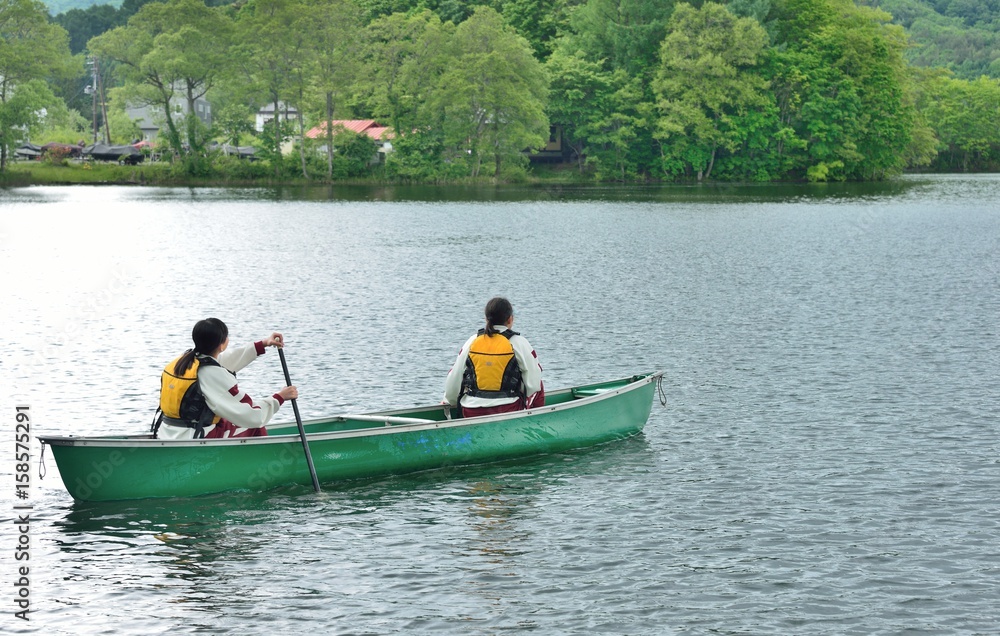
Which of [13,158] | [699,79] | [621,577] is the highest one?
[699,79]

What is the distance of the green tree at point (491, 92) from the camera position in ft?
298

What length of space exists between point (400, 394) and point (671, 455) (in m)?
5.31

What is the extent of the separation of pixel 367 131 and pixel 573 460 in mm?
93376

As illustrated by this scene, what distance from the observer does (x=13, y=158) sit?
342ft

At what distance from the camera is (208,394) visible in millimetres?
12219

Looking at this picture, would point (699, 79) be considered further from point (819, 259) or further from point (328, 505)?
point (328, 505)

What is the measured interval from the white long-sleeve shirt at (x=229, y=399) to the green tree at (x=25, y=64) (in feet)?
291

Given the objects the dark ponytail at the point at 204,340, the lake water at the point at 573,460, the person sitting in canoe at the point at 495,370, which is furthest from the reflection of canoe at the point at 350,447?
the dark ponytail at the point at 204,340

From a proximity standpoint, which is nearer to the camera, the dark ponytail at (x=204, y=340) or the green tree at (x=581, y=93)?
the dark ponytail at (x=204, y=340)

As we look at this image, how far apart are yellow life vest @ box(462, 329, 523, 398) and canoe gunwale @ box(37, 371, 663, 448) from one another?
1.31 ft

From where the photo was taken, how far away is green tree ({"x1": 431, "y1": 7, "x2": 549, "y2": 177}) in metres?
90.7

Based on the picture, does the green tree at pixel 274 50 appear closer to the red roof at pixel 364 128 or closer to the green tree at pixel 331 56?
the green tree at pixel 331 56

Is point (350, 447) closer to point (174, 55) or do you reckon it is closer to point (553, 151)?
point (174, 55)

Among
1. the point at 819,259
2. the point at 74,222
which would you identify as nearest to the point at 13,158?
the point at 74,222
